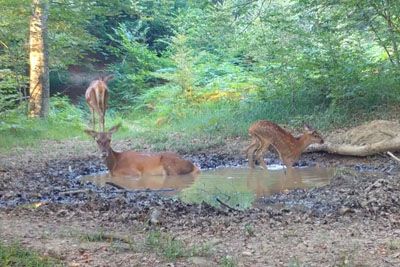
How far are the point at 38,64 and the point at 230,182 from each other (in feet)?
32.5

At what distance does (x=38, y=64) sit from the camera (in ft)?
58.8

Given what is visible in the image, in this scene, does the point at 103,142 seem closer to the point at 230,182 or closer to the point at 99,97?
the point at 230,182

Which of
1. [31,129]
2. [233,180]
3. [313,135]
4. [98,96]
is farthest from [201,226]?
[31,129]

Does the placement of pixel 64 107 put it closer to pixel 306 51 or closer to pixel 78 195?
pixel 306 51

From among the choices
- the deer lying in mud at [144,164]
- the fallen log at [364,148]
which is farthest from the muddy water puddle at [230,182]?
the fallen log at [364,148]

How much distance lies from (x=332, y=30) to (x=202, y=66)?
38.8 feet

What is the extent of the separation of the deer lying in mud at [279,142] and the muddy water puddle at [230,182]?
0.25 meters

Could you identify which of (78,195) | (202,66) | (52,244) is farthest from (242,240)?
(202,66)

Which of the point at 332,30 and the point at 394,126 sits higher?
the point at 332,30

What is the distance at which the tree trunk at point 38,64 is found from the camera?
17.3m

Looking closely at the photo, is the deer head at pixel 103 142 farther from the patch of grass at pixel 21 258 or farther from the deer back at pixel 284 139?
the patch of grass at pixel 21 258

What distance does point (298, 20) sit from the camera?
61.4ft

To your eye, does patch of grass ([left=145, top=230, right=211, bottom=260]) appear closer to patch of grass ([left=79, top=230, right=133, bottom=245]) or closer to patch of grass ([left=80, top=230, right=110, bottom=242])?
patch of grass ([left=79, top=230, right=133, bottom=245])

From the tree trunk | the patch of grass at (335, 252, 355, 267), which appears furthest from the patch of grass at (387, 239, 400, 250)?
the tree trunk
